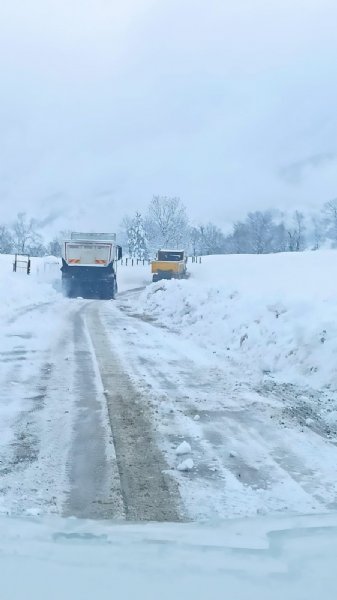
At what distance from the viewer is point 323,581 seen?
304 cm

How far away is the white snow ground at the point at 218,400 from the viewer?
16.6ft

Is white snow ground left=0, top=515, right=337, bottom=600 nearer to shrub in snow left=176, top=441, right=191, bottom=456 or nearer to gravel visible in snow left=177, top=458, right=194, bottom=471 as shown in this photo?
gravel visible in snow left=177, top=458, right=194, bottom=471

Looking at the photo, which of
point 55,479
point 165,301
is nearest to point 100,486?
point 55,479

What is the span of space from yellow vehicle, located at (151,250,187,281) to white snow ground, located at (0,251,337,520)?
33611 millimetres

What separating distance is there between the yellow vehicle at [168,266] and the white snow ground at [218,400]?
3361 centimetres

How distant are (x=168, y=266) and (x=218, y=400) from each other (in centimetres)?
4412

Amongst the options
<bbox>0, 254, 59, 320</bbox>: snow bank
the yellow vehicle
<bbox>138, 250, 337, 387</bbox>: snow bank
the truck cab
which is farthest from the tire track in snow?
the yellow vehicle

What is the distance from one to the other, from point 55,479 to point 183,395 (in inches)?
143

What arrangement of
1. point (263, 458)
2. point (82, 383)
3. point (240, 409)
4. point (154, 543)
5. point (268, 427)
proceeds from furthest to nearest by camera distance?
point (82, 383) < point (240, 409) < point (268, 427) < point (263, 458) < point (154, 543)

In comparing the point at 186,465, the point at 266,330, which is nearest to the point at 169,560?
the point at 186,465

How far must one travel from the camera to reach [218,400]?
8.51 meters

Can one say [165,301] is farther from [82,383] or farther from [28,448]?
[28,448]

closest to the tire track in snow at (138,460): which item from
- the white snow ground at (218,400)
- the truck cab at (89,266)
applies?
the white snow ground at (218,400)

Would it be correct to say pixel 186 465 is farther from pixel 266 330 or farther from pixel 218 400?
pixel 266 330
